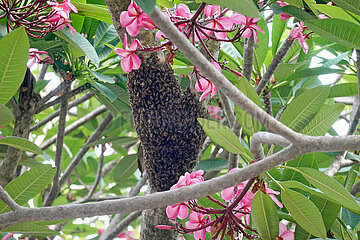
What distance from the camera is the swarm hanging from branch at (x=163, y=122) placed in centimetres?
107

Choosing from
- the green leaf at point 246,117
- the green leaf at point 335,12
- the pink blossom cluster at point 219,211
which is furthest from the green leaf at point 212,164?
the green leaf at point 335,12

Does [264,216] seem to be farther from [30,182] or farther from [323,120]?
[30,182]

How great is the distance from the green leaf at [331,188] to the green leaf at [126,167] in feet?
4.79

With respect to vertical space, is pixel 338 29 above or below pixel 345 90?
above

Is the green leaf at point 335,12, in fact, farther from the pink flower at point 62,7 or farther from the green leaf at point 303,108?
the pink flower at point 62,7

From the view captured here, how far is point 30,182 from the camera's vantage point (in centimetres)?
101

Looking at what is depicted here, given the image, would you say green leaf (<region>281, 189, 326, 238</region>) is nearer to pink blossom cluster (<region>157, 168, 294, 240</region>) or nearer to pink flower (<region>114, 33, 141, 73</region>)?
pink blossom cluster (<region>157, 168, 294, 240</region>)

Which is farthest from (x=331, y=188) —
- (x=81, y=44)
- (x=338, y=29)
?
(x=81, y=44)

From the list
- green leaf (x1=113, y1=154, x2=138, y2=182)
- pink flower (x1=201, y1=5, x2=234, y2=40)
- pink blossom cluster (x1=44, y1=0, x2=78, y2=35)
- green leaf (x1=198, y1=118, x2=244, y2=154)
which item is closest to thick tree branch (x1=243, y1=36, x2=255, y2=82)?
pink flower (x1=201, y1=5, x2=234, y2=40)

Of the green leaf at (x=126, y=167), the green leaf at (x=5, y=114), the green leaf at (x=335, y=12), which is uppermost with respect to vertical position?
Result: the green leaf at (x=335, y=12)

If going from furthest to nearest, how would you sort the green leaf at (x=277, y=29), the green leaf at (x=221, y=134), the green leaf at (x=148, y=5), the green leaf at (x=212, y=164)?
the green leaf at (x=277, y=29)
the green leaf at (x=212, y=164)
the green leaf at (x=221, y=134)
the green leaf at (x=148, y=5)

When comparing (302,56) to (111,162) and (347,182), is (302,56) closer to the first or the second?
(347,182)

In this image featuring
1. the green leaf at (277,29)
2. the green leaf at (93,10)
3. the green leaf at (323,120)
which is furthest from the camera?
the green leaf at (277,29)

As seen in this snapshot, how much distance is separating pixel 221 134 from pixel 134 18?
289 mm
